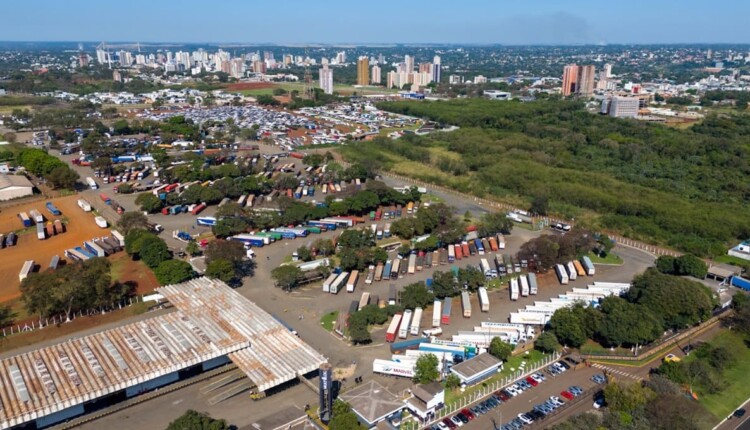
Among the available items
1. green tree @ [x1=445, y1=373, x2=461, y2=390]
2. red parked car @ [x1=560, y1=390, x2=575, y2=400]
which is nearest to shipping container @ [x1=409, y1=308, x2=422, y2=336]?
green tree @ [x1=445, y1=373, x2=461, y2=390]

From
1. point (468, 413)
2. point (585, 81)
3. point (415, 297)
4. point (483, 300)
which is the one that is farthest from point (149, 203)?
point (585, 81)

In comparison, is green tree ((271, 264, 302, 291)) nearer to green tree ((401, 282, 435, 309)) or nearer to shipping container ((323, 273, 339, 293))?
shipping container ((323, 273, 339, 293))

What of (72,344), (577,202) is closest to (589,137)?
(577,202)

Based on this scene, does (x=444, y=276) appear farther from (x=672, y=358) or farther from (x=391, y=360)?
(x=672, y=358)

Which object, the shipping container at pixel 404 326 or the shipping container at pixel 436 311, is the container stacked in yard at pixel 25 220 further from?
the shipping container at pixel 436 311

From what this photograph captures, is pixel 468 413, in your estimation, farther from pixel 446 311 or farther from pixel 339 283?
pixel 339 283

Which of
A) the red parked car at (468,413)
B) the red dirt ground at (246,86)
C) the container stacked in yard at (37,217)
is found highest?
the red dirt ground at (246,86)

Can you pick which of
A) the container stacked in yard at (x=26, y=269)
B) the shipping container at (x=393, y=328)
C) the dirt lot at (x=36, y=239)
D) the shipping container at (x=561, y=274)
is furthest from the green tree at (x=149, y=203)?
the shipping container at (x=561, y=274)
